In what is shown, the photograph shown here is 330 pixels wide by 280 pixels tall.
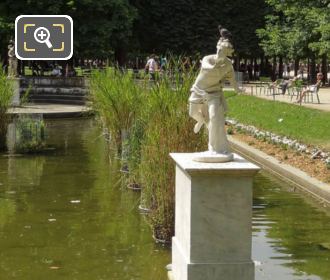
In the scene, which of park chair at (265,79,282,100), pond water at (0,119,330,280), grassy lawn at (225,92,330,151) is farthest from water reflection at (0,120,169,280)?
park chair at (265,79,282,100)

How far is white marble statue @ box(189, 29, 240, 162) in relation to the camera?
6676mm

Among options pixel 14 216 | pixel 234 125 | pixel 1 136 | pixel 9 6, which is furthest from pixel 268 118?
pixel 9 6

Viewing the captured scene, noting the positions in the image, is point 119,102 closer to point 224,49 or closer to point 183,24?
point 224,49

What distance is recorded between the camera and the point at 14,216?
33.4ft

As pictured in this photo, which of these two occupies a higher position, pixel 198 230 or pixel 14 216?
pixel 198 230

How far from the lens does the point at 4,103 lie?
16203 millimetres

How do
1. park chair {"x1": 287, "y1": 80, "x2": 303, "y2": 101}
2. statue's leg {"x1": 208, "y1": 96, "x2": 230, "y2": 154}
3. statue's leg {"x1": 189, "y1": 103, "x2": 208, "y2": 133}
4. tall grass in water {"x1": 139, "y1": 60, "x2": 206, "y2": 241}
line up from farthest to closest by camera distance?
park chair {"x1": 287, "y1": 80, "x2": 303, "y2": 101} < tall grass in water {"x1": 139, "y1": 60, "x2": 206, "y2": 241} < statue's leg {"x1": 189, "y1": 103, "x2": 208, "y2": 133} < statue's leg {"x1": 208, "y1": 96, "x2": 230, "y2": 154}

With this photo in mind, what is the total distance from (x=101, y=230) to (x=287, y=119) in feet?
42.1

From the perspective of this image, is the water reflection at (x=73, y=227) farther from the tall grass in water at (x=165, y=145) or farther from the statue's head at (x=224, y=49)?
the statue's head at (x=224, y=49)

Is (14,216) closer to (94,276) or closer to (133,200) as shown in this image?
(133,200)

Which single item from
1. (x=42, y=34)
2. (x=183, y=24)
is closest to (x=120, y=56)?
(x=183, y=24)

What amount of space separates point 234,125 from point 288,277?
46.1 feet

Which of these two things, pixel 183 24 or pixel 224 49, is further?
pixel 183 24

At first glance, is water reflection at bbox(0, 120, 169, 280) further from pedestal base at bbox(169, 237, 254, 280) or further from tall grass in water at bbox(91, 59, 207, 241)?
pedestal base at bbox(169, 237, 254, 280)
